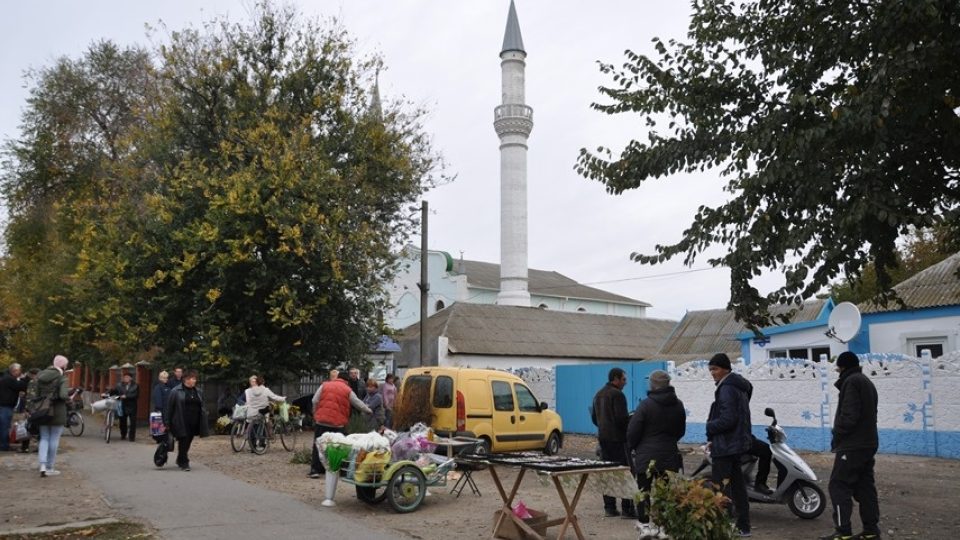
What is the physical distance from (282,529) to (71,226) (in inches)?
1086

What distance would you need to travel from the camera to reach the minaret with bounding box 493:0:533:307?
4362 cm

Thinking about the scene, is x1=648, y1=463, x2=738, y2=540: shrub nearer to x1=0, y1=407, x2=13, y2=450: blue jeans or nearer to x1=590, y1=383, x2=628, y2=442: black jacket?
x1=590, y1=383, x2=628, y2=442: black jacket

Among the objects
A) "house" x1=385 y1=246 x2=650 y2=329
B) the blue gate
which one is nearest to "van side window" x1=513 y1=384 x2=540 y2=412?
the blue gate

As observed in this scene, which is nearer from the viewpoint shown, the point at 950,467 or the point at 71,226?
the point at 950,467

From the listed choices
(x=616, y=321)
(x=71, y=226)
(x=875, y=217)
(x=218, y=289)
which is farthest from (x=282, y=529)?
(x=616, y=321)

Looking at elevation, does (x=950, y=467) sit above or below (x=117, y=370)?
below

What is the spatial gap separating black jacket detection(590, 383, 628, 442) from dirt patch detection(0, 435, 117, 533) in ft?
19.0

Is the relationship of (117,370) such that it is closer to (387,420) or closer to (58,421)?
(387,420)

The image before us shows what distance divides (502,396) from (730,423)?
26.8 ft

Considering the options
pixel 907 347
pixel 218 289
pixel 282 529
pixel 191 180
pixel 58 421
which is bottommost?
pixel 282 529

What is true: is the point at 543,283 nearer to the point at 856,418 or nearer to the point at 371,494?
the point at 371,494

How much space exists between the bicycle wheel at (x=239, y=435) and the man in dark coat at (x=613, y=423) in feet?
32.3

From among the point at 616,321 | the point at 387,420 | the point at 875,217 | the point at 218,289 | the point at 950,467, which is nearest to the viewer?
the point at 875,217

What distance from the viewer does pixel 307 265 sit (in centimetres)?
2178
